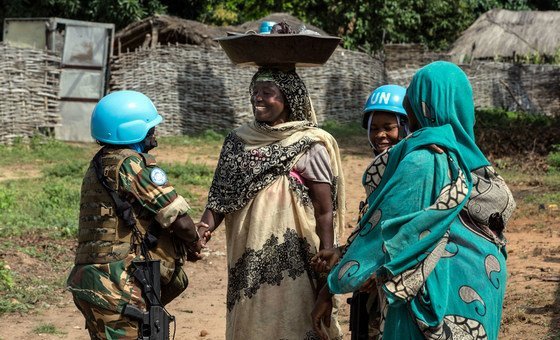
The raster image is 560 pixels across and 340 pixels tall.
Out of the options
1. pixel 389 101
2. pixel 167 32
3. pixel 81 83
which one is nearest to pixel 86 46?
pixel 81 83

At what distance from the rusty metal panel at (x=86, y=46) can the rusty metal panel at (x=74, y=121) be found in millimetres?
729

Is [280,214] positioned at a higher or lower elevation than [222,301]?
higher

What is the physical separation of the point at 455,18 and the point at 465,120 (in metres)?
25.4

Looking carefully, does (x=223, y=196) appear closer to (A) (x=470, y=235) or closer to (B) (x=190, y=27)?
(A) (x=470, y=235)

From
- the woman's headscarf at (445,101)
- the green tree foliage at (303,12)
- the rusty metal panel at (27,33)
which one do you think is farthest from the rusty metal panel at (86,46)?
the woman's headscarf at (445,101)

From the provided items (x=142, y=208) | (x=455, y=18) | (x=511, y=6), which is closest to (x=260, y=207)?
(x=142, y=208)

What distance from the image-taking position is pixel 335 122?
20219 mm

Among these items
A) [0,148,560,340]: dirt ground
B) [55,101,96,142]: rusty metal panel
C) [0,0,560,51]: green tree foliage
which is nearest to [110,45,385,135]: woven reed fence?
[55,101,96,142]: rusty metal panel

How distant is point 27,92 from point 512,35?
1522 centimetres

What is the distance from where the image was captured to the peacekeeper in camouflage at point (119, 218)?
427 centimetres

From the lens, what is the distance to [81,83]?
17344mm

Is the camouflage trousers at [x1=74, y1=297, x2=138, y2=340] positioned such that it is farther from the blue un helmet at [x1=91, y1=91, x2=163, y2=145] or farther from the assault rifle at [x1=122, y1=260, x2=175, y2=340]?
the blue un helmet at [x1=91, y1=91, x2=163, y2=145]

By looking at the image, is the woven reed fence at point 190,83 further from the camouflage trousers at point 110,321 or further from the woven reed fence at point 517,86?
the camouflage trousers at point 110,321

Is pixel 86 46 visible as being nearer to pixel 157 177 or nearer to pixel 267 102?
pixel 267 102
